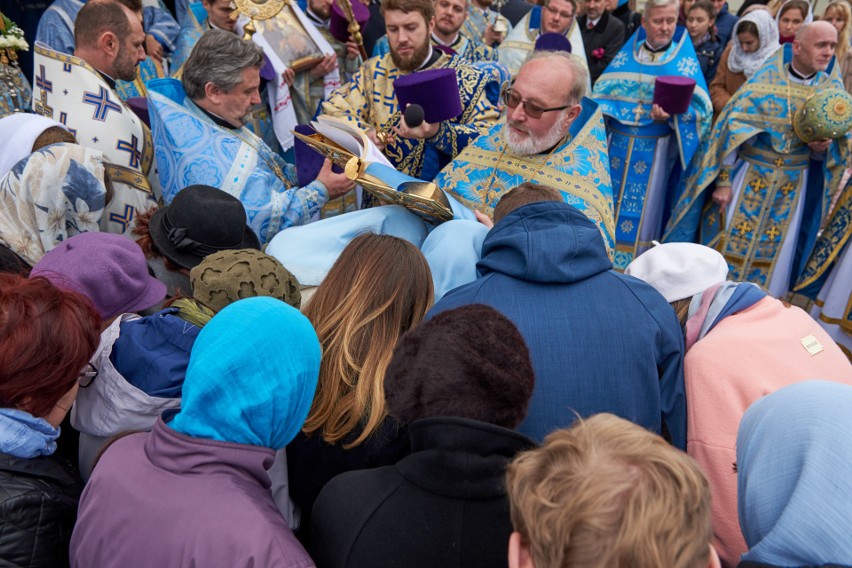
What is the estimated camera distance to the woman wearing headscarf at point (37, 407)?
4.35ft

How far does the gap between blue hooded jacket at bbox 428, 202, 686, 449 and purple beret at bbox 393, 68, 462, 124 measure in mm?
1605

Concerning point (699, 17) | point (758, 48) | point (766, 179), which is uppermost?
point (699, 17)

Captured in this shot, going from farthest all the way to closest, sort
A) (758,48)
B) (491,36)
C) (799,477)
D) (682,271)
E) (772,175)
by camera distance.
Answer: (491,36) → (758,48) → (772,175) → (682,271) → (799,477)

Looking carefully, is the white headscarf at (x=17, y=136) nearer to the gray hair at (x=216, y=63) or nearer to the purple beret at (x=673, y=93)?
the gray hair at (x=216, y=63)

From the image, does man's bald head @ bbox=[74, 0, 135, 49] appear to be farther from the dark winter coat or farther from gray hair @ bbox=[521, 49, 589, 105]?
the dark winter coat

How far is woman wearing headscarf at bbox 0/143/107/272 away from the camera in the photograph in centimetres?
237

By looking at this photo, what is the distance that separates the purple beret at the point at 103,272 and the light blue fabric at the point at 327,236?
0.55m

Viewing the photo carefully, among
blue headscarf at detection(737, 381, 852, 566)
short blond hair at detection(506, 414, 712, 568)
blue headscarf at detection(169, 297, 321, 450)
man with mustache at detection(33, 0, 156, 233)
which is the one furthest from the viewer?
man with mustache at detection(33, 0, 156, 233)

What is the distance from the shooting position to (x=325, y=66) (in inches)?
190

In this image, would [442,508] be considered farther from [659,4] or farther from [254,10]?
[659,4]

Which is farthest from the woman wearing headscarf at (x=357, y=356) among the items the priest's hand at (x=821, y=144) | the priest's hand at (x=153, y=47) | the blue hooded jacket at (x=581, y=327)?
the priest's hand at (x=821, y=144)

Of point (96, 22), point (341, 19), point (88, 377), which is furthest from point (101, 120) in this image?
point (341, 19)

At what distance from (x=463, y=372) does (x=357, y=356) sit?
0.59 m

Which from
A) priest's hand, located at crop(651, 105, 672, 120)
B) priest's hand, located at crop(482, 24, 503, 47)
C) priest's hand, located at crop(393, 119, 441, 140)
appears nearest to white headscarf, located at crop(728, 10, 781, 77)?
priest's hand, located at crop(651, 105, 672, 120)
